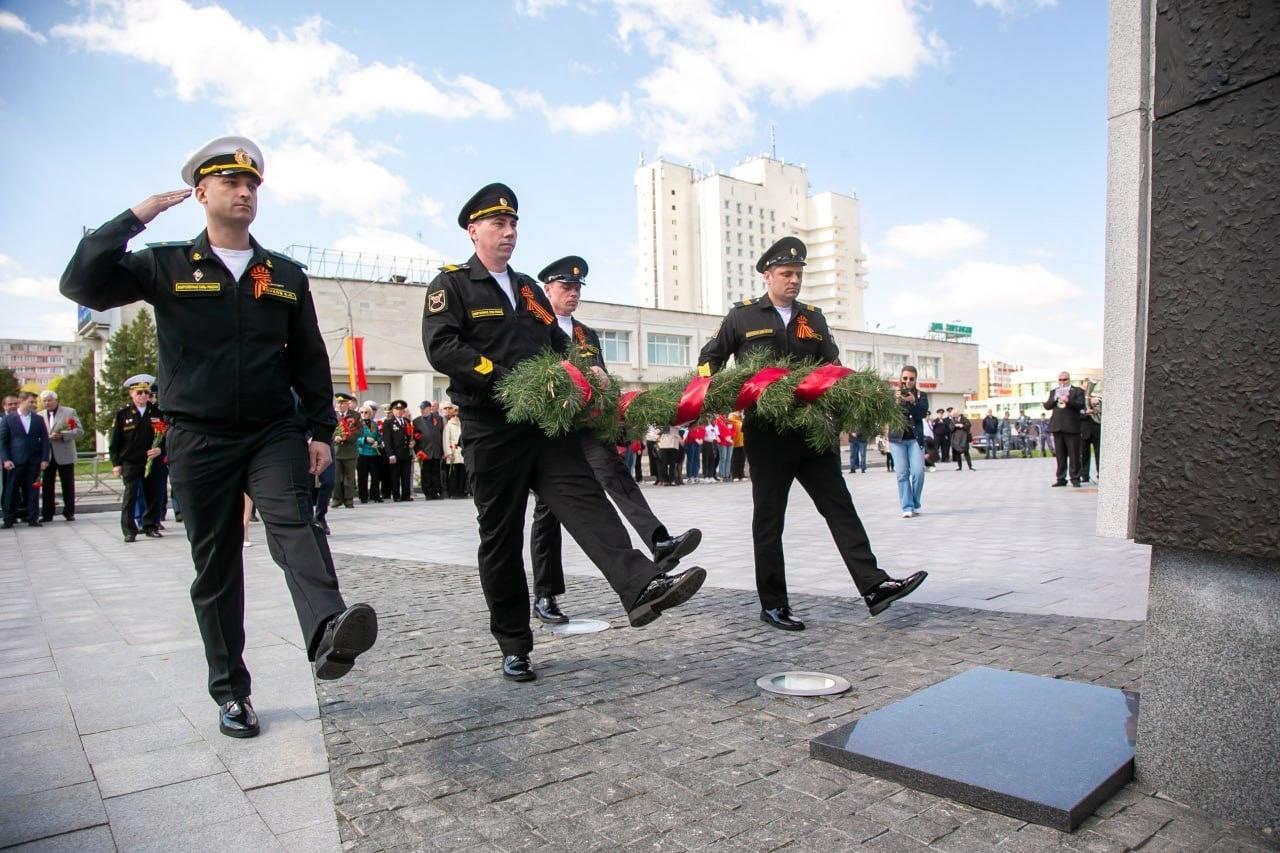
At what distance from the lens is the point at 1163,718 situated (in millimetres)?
2740

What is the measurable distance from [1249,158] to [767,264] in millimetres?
3129

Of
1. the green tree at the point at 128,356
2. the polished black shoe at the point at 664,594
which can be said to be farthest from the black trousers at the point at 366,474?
the green tree at the point at 128,356

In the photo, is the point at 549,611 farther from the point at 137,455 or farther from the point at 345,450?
the point at 345,450

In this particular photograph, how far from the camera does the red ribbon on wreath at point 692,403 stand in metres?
4.52

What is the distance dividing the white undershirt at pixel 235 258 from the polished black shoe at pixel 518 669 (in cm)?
207

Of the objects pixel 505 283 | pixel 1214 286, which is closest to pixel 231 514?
pixel 505 283

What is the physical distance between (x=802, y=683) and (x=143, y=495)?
11390mm

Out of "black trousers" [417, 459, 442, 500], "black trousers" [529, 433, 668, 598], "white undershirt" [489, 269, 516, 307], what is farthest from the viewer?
"black trousers" [417, 459, 442, 500]

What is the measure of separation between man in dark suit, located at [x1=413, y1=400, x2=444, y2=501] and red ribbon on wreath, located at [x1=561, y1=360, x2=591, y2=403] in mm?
16442

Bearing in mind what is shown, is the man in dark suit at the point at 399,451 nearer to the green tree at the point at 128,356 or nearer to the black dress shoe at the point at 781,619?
the black dress shoe at the point at 781,619

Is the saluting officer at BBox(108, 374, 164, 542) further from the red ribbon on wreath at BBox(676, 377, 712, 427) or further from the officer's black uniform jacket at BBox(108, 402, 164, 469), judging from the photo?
the red ribbon on wreath at BBox(676, 377, 712, 427)

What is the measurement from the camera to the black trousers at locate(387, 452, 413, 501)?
19953 millimetres

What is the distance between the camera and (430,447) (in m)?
20.1

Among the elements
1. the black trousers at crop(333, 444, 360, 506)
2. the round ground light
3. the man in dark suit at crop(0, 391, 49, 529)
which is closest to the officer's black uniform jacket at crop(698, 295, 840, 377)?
the round ground light
